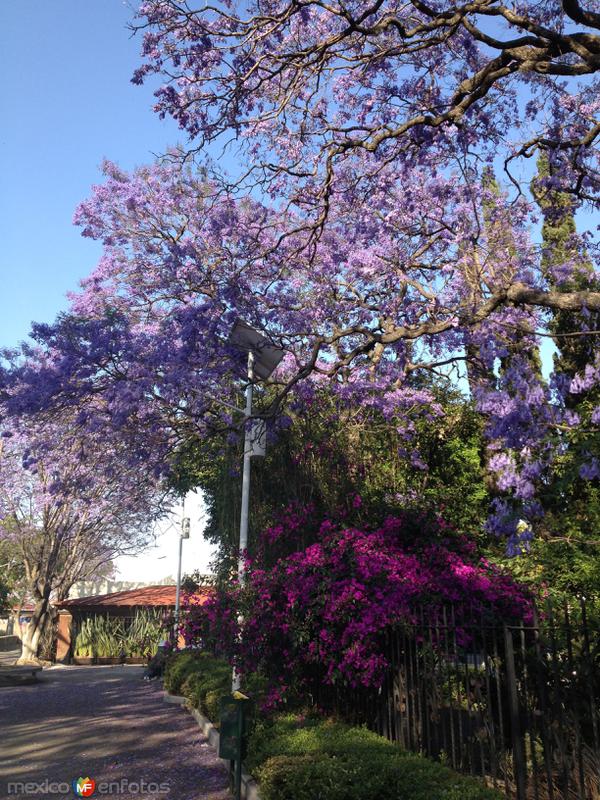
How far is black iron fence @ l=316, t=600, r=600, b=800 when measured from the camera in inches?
234

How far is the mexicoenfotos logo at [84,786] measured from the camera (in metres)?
7.56

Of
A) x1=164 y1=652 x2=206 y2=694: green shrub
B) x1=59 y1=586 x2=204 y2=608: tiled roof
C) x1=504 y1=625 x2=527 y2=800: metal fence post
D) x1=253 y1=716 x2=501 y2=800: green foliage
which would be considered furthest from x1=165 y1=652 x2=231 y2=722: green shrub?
x1=59 y1=586 x2=204 y2=608: tiled roof

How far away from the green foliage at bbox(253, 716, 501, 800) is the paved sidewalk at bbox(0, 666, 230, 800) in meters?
1.29

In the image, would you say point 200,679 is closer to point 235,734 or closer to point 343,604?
point 343,604

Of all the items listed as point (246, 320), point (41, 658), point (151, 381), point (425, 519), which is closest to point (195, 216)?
point (246, 320)

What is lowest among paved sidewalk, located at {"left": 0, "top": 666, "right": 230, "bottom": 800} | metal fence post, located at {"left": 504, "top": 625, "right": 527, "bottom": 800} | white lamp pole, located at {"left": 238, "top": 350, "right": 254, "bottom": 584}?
paved sidewalk, located at {"left": 0, "top": 666, "right": 230, "bottom": 800}

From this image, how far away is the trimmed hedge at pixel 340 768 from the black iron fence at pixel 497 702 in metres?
0.41

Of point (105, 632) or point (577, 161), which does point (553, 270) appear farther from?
point (105, 632)

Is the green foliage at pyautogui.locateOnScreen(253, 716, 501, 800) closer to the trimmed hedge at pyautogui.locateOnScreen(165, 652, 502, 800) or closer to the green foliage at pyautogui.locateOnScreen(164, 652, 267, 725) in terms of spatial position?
the trimmed hedge at pyautogui.locateOnScreen(165, 652, 502, 800)

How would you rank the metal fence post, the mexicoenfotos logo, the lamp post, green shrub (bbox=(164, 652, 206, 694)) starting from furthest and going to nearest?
green shrub (bbox=(164, 652, 206, 694)) < the lamp post < the mexicoenfotos logo < the metal fence post

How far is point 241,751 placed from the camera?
7023 millimetres

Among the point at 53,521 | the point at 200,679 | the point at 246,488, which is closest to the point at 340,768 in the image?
the point at 246,488

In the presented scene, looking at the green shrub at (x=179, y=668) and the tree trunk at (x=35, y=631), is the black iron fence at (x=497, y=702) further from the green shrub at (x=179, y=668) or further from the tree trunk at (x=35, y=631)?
the tree trunk at (x=35, y=631)

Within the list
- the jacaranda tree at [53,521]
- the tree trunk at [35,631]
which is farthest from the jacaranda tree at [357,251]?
the tree trunk at [35,631]
